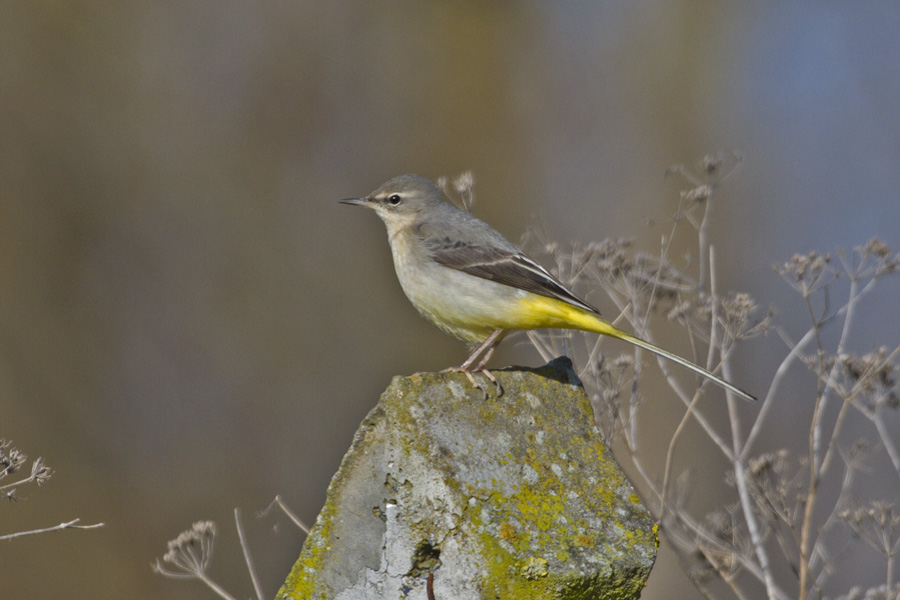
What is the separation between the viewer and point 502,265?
580cm

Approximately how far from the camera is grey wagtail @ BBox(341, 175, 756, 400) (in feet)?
18.4

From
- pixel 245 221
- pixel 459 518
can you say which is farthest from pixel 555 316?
pixel 245 221

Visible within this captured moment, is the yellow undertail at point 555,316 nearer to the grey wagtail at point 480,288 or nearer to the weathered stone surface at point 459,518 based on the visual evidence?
the grey wagtail at point 480,288

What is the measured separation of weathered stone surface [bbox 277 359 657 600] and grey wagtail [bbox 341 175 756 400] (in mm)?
1497

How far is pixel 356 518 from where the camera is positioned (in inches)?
140

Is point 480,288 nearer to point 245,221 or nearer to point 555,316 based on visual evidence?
point 555,316

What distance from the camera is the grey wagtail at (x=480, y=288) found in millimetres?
5621

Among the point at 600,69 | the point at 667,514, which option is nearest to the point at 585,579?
the point at 667,514

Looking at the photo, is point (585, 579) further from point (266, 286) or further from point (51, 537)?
point (266, 286)

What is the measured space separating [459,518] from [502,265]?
8.13ft

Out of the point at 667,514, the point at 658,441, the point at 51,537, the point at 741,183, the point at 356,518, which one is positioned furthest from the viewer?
the point at 741,183

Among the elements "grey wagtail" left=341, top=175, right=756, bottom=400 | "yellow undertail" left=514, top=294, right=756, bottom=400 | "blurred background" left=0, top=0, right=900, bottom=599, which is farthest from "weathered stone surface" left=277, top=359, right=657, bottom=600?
"blurred background" left=0, top=0, right=900, bottom=599

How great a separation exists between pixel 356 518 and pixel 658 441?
8030mm

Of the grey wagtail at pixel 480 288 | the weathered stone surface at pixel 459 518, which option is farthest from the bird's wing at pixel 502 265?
the weathered stone surface at pixel 459 518
